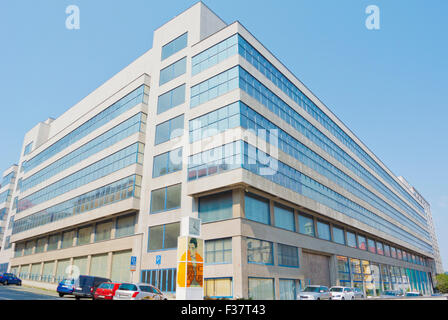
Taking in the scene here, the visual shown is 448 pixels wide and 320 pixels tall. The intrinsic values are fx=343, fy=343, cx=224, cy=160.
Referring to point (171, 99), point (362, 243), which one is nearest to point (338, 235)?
point (362, 243)

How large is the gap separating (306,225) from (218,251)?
1393 cm

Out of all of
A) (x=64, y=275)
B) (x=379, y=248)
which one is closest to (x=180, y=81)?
(x=64, y=275)

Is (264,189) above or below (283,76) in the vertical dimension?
below

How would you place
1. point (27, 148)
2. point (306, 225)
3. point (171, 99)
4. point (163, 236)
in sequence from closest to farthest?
point (163, 236) → point (171, 99) → point (306, 225) → point (27, 148)

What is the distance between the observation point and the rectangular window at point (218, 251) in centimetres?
2834

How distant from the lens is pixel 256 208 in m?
31.3

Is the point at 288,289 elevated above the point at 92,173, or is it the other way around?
the point at 92,173

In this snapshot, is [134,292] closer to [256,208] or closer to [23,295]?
[23,295]

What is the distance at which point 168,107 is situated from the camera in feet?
126

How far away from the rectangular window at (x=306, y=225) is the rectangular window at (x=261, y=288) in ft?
30.3

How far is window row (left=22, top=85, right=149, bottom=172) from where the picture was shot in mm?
42250
